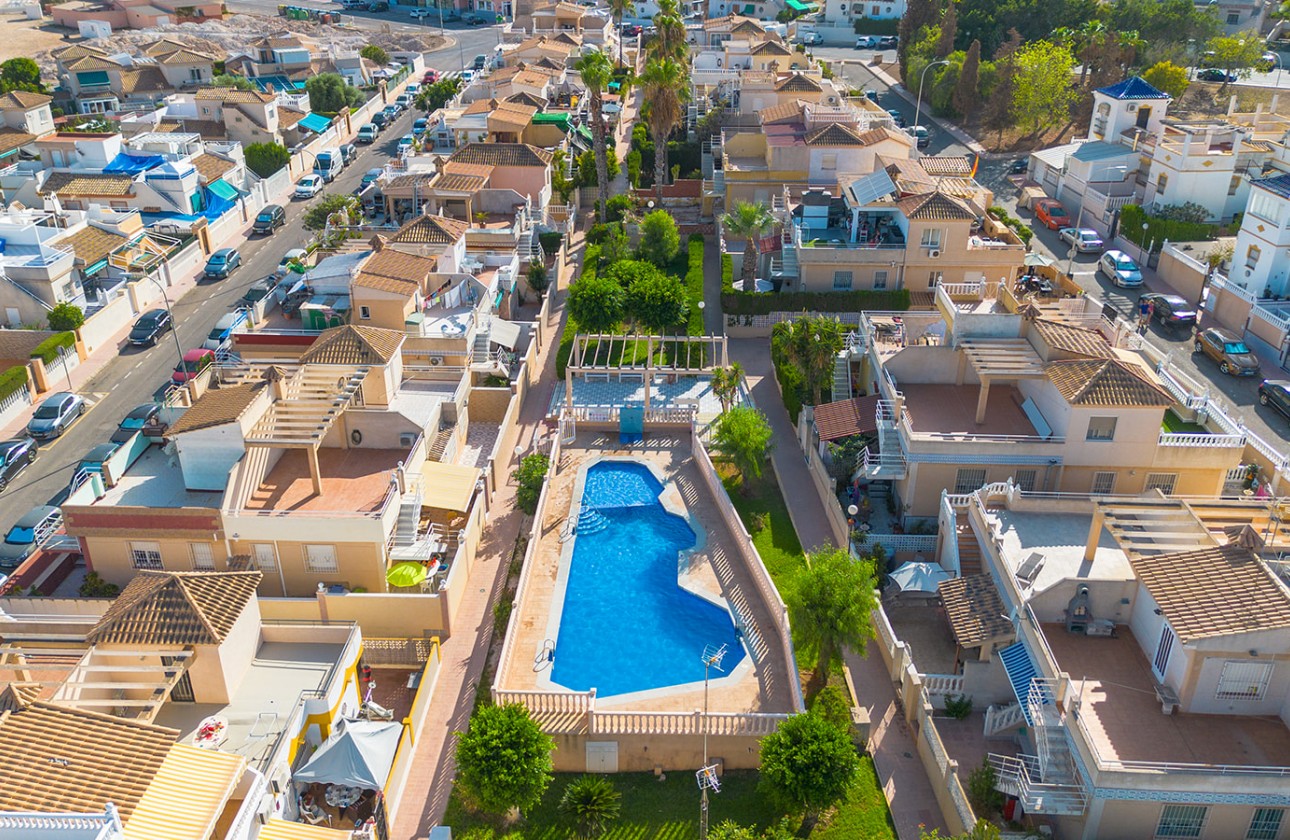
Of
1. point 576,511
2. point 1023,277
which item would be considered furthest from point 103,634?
point 1023,277

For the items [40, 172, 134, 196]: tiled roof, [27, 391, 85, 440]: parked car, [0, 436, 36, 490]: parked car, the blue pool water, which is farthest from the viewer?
[40, 172, 134, 196]: tiled roof

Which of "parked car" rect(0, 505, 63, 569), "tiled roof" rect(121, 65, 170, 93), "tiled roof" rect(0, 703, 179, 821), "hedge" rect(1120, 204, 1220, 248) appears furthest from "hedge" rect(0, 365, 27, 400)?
"hedge" rect(1120, 204, 1220, 248)

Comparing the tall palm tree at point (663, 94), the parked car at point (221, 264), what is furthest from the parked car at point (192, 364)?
the tall palm tree at point (663, 94)

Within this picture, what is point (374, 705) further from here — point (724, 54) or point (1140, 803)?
point (724, 54)

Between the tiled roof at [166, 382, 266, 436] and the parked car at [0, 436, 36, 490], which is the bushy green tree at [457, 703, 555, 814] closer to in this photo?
the tiled roof at [166, 382, 266, 436]

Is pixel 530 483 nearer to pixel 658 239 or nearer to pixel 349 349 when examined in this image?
pixel 349 349
